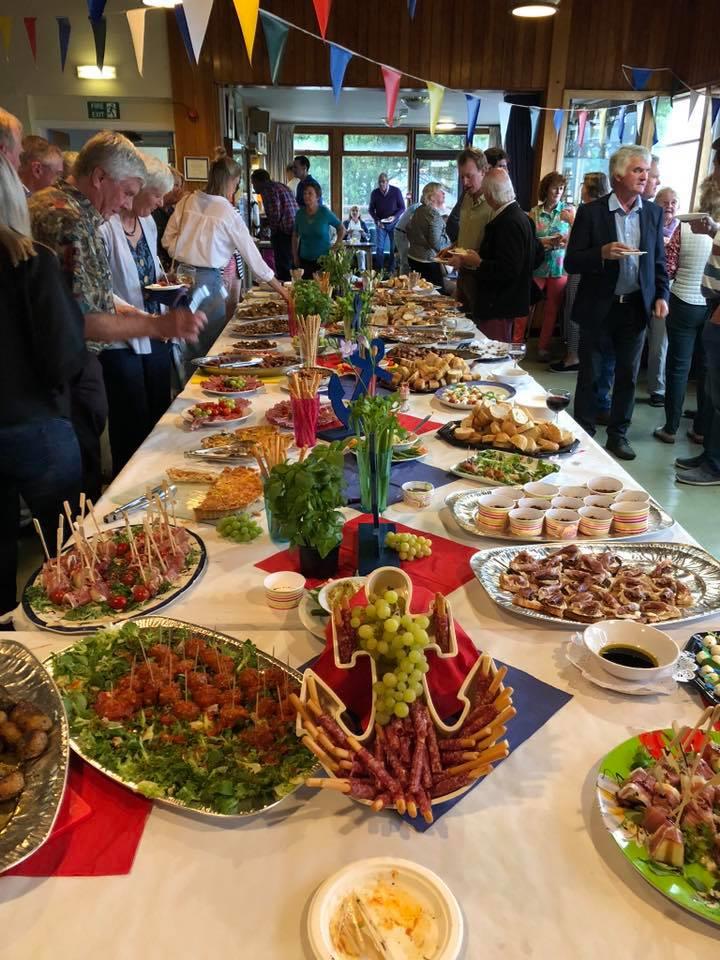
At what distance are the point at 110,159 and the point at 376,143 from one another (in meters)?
11.5

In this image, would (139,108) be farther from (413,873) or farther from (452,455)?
(413,873)

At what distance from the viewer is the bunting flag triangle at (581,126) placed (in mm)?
7168

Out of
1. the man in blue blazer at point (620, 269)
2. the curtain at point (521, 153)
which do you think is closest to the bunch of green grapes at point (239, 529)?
the man in blue blazer at point (620, 269)

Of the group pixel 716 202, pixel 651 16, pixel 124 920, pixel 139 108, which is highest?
pixel 651 16

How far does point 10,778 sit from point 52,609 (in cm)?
44

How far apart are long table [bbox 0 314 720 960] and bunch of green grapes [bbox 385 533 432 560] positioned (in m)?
0.49

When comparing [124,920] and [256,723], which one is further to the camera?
[256,723]

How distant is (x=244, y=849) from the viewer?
83 centimetres

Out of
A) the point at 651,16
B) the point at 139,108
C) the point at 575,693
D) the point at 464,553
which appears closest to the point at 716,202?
the point at 464,553

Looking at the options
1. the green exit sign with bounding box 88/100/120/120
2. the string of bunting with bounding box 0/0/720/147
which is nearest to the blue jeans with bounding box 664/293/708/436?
the string of bunting with bounding box 0/0/720/147

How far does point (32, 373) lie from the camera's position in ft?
5.71

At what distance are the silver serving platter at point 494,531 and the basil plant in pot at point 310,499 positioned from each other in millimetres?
375

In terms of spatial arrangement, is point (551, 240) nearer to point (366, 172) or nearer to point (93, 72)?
point (93, 72)

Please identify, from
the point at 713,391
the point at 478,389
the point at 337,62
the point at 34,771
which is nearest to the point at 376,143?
the point at 337,62
